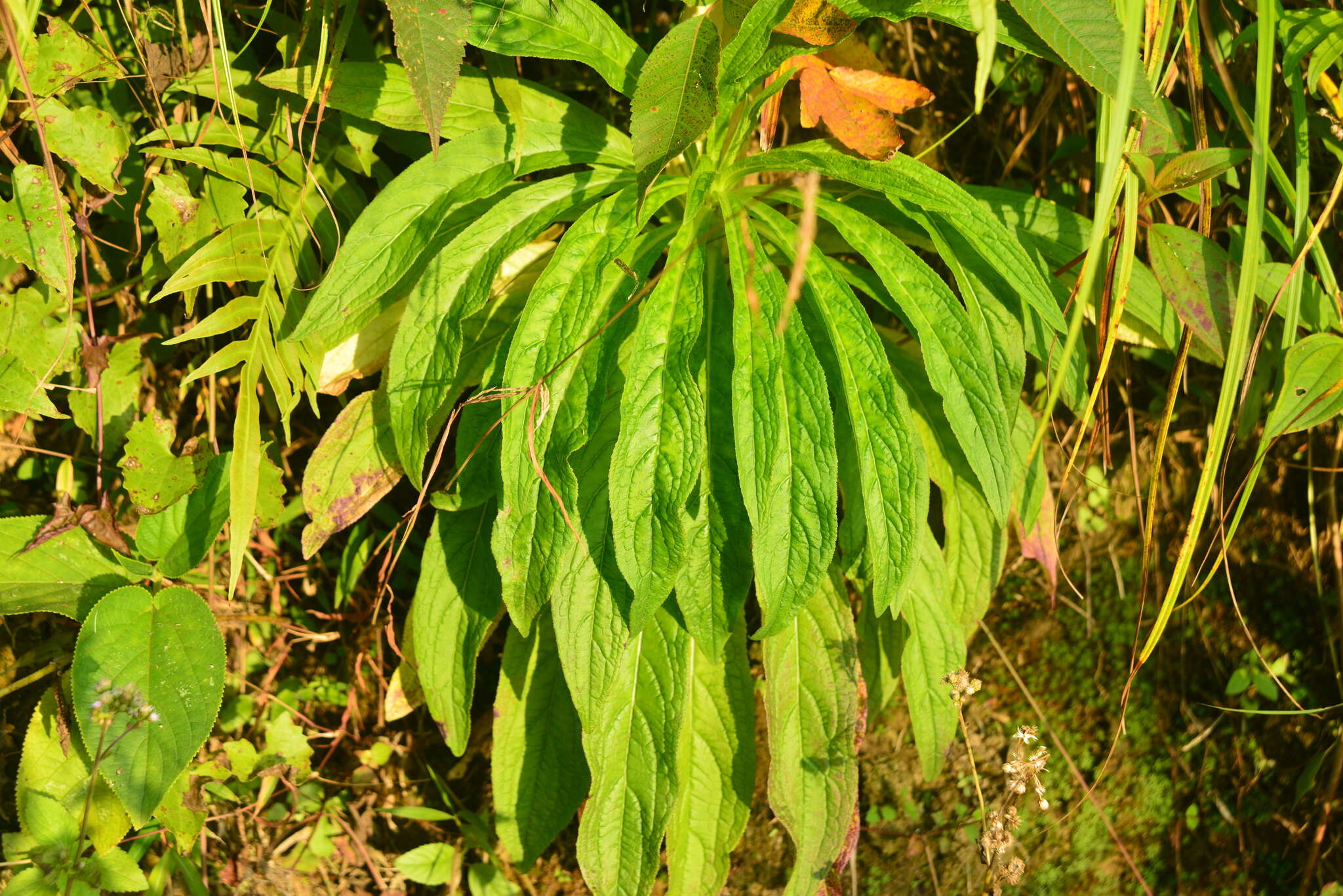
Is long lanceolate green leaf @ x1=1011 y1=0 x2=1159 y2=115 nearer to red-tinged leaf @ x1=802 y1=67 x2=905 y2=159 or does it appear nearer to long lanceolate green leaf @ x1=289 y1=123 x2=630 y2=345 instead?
red-tinged leaf @ x1=802 y1=67 x2=905 y2=159

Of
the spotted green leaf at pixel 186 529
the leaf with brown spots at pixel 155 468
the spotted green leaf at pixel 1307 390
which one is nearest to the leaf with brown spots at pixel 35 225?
the leaf with brown spots at pixel 155 468

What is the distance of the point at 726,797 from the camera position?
1.54m

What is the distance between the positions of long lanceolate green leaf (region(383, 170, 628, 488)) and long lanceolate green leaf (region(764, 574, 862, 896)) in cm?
63

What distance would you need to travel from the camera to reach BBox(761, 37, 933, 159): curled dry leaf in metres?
1.35

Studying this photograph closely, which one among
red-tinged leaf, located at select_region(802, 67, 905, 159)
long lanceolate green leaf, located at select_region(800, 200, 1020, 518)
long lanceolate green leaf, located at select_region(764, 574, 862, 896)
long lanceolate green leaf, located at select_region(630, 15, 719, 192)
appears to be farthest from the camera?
long lanceolate green leaf, located at select_region(764, 574, 862, 896)

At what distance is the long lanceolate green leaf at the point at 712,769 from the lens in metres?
1.52

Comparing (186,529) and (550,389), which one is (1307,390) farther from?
(186,529)

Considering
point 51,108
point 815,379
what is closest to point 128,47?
point 51,108

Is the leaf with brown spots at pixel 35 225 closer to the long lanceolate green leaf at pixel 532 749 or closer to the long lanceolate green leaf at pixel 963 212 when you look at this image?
the long lanceolate green leaf at pixel 532 749

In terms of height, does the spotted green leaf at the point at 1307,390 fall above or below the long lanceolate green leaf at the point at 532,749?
above

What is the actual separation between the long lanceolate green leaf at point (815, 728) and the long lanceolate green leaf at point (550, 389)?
44 centimetres

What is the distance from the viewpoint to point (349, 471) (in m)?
1.43

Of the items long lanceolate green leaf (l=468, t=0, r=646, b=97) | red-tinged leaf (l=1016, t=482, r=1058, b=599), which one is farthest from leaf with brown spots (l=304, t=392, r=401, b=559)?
red-tinged leaf (l=1016, t=482, r=1058, b=599)

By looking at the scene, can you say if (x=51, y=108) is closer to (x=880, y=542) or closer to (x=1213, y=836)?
(x=880, y=542)
